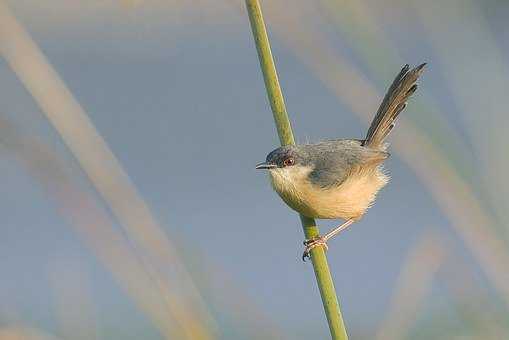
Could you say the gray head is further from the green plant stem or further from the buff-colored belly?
the green plant stem

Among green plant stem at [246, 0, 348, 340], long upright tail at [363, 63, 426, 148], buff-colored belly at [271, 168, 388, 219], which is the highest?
long upright tail at [363, 63, 426, 148]

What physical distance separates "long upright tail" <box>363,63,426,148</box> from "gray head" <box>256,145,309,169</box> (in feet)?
0.89

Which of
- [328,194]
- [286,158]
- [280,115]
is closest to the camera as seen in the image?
[280,115]

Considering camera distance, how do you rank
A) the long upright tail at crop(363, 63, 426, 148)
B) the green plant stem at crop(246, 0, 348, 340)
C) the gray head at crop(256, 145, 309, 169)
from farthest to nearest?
the long upright tail at crop(363, 63, 426, 148)
the gray head at crop(256, 145, 309, 169)
the green plant stem at crop(246, 0, 348, 340)

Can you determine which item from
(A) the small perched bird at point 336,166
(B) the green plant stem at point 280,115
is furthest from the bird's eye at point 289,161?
(B) the green plant stem at point 280,115

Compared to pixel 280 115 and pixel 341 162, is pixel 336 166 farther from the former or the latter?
pixel 280 115

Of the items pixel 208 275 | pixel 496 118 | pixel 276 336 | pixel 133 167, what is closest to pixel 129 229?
pixel 208 275

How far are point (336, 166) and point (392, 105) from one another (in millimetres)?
276

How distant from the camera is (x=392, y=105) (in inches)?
123

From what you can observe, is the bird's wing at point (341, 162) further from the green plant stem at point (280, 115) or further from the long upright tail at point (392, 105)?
the green plant stem at point (280, 115)

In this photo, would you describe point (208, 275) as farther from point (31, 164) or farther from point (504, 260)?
point (504, 260)

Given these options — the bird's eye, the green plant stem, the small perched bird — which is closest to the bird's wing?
the small perched bird

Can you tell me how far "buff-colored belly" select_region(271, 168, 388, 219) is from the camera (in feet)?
9.87

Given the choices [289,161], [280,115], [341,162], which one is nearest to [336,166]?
Result: [341,162]
